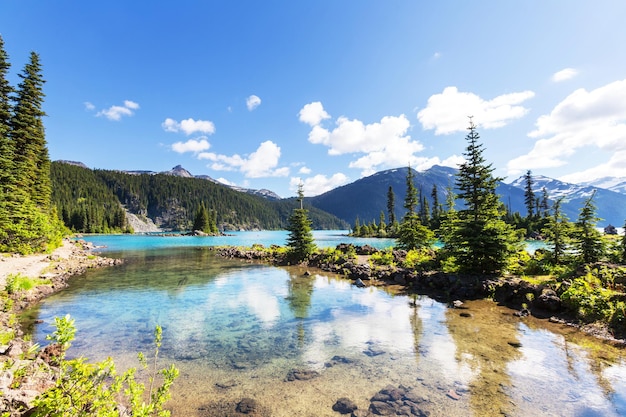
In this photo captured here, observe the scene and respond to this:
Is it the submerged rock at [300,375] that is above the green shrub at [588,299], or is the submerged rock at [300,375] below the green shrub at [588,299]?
below

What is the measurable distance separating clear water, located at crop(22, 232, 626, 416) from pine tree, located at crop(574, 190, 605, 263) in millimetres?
8377

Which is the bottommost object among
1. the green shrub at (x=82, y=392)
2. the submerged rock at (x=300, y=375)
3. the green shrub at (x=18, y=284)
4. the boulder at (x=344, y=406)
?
the submerged rock at (x=300, y=375)

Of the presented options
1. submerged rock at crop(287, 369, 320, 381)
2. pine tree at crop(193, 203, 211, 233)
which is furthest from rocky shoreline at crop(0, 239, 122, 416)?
pine tree at crop(193, 203, 211, 233)

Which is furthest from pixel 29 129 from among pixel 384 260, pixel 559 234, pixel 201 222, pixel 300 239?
pixel 201 222

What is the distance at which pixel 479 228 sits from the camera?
21875mm

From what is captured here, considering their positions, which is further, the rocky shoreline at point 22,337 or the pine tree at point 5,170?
the pine tree at point 5,170

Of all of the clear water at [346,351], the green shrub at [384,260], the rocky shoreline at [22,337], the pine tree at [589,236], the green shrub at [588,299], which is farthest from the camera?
the green shrub at [384,260]

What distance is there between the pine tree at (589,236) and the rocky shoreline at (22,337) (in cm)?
2729

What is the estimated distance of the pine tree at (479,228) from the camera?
21141 mm

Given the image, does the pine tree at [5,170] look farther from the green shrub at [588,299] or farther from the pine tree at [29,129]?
the green shrub at [588,299]

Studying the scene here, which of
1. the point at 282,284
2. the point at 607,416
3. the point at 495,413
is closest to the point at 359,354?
the point at 495,413

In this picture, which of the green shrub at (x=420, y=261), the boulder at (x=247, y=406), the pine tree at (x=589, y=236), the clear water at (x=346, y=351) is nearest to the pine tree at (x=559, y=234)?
the pine tree at (x=589, y=236)

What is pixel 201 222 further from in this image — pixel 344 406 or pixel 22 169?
pixel 344 406

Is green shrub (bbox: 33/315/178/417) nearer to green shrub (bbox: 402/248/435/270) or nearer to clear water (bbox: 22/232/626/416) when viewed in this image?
clear water (bbox: 22/232/626/416)
